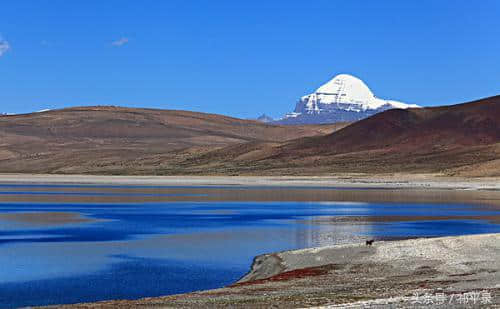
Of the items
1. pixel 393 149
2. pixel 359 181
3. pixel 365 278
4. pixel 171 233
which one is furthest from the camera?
pixel 393 149

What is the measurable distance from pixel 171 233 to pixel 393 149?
13317 centimetres

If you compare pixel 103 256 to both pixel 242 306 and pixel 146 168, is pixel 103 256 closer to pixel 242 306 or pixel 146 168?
pixel 242 306

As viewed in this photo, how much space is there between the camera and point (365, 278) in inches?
1053

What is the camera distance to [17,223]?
5275 cm

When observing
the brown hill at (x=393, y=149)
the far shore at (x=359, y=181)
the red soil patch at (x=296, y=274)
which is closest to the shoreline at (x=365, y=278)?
the red soil patch at (x=296, y=274)

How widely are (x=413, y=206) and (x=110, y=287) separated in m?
44.2

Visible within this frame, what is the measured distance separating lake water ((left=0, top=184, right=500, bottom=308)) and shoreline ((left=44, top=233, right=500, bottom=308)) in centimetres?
269

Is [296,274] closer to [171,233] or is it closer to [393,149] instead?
[171,233]

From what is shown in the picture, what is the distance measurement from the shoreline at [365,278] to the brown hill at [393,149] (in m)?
111

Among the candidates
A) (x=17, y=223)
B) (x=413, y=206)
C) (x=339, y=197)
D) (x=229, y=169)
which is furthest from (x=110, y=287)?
(x=229, y=169)

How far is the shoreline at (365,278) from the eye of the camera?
21.0 metres

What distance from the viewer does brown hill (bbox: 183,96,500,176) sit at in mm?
154125

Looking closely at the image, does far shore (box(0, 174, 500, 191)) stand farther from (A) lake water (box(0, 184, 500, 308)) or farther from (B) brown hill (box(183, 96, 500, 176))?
(A) lake water (box(0, 184, 500, 308))

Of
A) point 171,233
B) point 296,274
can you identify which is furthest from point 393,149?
point 296,274
